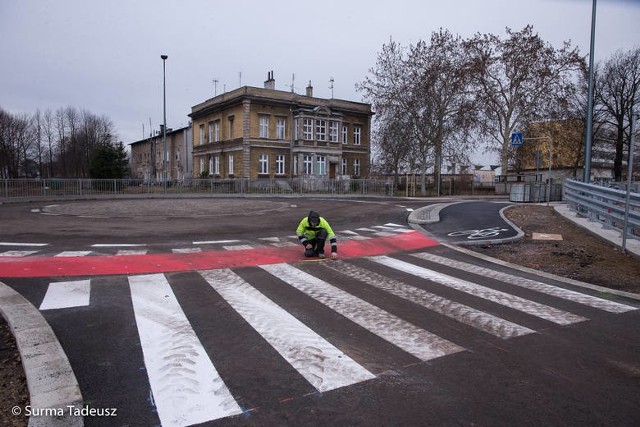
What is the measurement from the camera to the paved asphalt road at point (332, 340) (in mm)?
3418

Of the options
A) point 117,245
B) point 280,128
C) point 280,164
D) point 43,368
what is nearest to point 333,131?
point 280,128

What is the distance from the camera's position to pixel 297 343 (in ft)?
15.4

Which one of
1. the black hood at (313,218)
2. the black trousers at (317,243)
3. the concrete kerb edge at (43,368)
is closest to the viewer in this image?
the concrete kerb edge at (43,368)

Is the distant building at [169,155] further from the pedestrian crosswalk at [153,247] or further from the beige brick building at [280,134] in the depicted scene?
the pedestrian crosswalk at [153,247]

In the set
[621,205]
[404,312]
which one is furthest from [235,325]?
[621,205]

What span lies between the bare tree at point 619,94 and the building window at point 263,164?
3471 centimetres

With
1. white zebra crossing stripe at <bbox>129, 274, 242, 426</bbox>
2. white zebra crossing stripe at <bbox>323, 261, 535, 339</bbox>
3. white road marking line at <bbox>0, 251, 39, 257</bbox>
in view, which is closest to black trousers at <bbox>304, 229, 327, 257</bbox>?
white zebra crossing stripe at <bbox>323, 261, 535, 339</bbox>

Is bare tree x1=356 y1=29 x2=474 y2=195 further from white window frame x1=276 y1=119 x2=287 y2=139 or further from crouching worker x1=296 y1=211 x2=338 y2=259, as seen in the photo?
crouching worker x1=296 y1=211 x2=338 y2=259

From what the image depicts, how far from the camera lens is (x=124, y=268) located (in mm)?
8211

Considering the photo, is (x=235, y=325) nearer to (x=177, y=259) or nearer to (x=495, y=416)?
(x=495, y=416)

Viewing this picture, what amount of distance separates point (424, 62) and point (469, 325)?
43.8 metres

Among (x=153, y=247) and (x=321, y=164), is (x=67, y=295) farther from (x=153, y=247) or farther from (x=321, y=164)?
(x=321, y=164)

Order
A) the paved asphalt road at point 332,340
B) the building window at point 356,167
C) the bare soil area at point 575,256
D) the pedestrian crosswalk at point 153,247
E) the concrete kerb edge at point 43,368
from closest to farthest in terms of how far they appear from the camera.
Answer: the concrete kerb edge at point 43,368 → the paved asphalt road at point 332,340 → the bare soil area at point 575,256 → the pedestrian crosswalk at point 153,247 → the building window at point 356,167

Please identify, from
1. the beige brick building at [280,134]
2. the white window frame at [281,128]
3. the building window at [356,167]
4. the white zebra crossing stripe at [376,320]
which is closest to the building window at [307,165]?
→ the beige brick building at [280,134]
